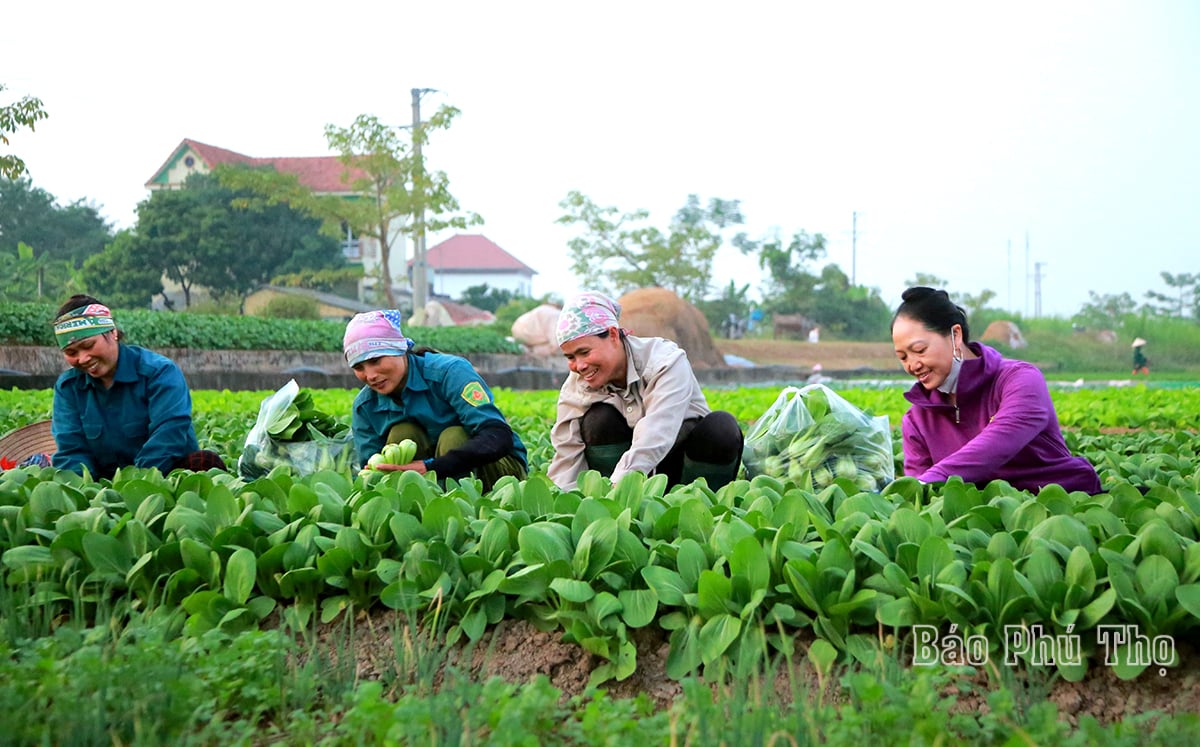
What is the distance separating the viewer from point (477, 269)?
222ft

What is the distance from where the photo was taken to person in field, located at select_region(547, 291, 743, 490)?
3633 millimetres

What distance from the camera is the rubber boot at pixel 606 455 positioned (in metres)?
3.89

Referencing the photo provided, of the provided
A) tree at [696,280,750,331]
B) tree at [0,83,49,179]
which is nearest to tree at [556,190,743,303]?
tree at [696,280,750,331]

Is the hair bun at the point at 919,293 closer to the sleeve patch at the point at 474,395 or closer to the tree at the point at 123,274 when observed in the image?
the sleeve patch at the point at 474,395

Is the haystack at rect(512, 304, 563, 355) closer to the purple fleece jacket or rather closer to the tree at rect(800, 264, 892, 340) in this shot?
the tree at rect(800, 264, 892, 340)

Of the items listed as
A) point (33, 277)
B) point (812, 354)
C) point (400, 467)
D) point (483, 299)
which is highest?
point (483, 299)

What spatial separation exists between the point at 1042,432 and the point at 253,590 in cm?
242

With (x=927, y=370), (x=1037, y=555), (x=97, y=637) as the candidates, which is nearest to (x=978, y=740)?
(x=1037, y=555)

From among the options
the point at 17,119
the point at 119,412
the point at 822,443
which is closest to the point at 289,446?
the point at 119,412

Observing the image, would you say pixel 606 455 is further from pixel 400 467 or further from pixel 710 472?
pixel 400 467

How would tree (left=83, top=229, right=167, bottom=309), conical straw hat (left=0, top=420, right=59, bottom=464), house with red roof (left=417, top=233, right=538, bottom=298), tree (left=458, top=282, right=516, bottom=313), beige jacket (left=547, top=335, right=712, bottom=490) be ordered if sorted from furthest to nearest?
house with red roof (left=417, top=233, right=538, bottom=298) → tree (left=458, top=282, right=516, bottom=313) → tree (left=83, top=229, right=167, bottom=309) → conical straw hat (left=0, top=420, right=59, bottom=464) → beige jacket (left=547, top=335, right=712, bottom=490)

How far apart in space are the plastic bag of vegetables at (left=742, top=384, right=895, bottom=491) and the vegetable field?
2.76ft

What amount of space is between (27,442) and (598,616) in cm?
369

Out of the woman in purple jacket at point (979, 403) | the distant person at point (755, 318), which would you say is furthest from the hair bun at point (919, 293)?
the distant person at point (755, 318)
